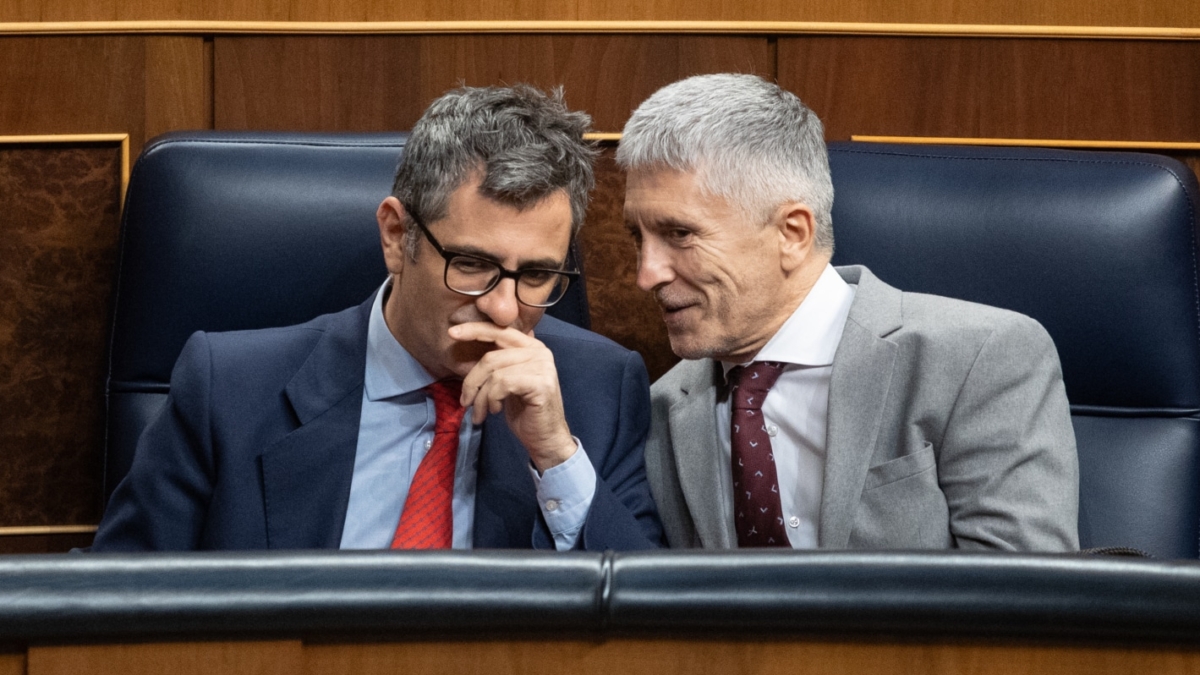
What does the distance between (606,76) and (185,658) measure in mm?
1316

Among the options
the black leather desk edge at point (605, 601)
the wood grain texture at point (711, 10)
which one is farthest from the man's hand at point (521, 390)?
the wood grain texture at point (711, 10)

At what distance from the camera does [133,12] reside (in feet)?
5.99

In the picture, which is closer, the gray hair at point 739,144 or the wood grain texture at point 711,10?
the gray hair at point 739,144

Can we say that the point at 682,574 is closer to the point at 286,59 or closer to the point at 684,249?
the point at 684,249

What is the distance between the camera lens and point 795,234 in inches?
57.2

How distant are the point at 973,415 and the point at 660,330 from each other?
0.59 metres

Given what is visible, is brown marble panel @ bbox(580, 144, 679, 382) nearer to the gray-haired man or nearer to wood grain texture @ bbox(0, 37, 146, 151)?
the gray-haired man

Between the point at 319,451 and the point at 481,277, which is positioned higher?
the point at 481,277

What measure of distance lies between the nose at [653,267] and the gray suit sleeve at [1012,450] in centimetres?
36

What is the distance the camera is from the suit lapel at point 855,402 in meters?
1.34

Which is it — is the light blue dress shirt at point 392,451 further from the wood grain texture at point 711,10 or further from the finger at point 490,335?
the wood grain texture at point 711,10

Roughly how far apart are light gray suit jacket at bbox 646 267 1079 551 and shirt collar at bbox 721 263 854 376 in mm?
42

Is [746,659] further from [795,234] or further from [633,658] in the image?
[795,234]

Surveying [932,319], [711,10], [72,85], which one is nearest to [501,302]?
[932,319]
